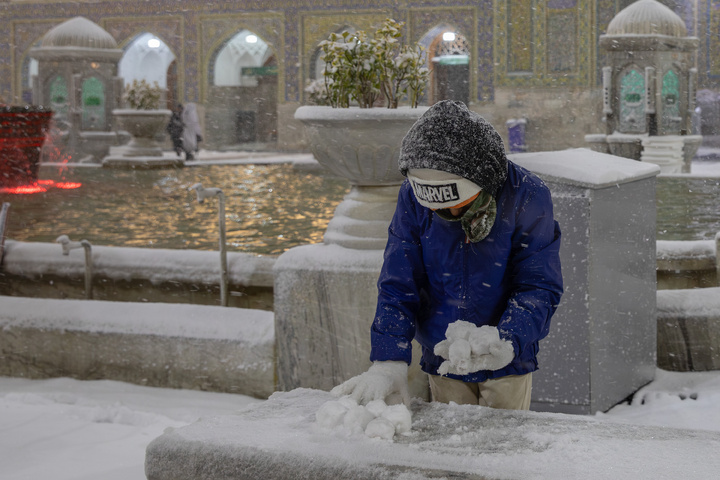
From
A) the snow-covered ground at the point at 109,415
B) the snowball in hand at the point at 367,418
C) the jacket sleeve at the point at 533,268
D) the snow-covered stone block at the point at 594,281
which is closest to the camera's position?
the snowball in hand at the point at 367,418

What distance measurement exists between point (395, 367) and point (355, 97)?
1879 millimetres

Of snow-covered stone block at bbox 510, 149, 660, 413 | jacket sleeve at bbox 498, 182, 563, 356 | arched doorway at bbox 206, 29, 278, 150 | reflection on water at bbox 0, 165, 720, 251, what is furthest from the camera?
arched doorway at bbox 206, 29, 278, 150

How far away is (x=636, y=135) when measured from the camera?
16.3 m

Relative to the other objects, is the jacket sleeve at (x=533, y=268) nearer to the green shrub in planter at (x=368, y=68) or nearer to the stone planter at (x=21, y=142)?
the green shrub in planter at (x=368, y=68)

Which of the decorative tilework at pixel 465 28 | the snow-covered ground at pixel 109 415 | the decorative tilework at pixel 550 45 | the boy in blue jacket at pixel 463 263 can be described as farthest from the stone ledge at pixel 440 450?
the decorative tilework at pixel 465 28

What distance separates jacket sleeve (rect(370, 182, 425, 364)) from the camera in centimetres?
214

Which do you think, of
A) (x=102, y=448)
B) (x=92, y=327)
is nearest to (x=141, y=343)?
(x=92, y=327)

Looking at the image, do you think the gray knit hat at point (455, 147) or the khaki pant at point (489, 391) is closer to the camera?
the gray knit hat at point (455, 147)

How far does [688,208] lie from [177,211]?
6.08 metres

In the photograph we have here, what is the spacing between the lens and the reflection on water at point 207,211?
8352 millimetres

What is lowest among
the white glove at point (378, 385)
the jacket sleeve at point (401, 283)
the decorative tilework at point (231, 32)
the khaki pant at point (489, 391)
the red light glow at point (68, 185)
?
the khaki pant at point (489, 391)

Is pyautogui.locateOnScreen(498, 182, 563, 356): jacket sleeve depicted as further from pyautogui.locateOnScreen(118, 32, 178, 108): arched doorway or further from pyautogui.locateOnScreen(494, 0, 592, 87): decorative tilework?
pyautogui.locateOnScreen(118, 32, 178, 108): arched doorway

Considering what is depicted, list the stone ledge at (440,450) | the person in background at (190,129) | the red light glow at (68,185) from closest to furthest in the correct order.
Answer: the stone ledge at (440,450), the red light glow at (68,185), the person in background at (190,129)

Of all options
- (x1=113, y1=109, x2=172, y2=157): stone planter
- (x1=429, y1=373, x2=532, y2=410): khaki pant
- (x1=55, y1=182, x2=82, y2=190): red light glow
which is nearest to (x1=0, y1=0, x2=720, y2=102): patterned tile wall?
(x1=113, y1=109, x2=172, y2=157): stone planter
